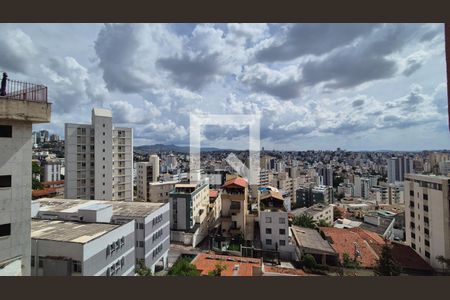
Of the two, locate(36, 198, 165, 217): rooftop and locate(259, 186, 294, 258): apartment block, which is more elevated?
locate(36, 198, 165, 217): rooftop

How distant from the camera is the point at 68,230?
14.6 ft

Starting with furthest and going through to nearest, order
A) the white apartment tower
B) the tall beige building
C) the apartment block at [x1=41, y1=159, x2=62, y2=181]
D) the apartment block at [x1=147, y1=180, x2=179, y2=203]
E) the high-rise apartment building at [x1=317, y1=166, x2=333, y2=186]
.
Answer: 1. the high-rise apartment building at [x1=317, y1=166, x2=333, y2=186]
2. the apartment block at [x1=41, y1=159, x2=62, y2=181]
3. the apartment block at [x1=147, y1=180, x2=179, y2=203]
4. the white apartment tower
5. the tall beige building

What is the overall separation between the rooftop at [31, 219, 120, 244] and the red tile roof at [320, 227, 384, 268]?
7310mm

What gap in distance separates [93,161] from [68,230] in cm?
825

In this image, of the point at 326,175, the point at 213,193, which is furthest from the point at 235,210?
the point at 326,175

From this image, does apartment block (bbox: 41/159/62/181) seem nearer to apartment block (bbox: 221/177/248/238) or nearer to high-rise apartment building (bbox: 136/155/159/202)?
high-rise apartment building (bbox: 136/155/159/202)

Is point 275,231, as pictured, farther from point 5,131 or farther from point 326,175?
point 326,175

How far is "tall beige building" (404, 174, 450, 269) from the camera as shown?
758 centimetres

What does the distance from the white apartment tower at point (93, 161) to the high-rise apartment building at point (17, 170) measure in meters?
9.29

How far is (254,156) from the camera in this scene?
31.5 feet

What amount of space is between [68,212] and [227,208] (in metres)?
5.55

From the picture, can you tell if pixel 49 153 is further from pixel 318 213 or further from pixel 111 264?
pixel 318 213

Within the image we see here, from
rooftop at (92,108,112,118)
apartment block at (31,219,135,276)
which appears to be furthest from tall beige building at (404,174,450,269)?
rooftop at (92,108,112,118)

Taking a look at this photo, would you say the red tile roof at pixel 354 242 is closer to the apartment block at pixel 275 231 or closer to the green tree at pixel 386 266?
the green tree at pixel 386 266
